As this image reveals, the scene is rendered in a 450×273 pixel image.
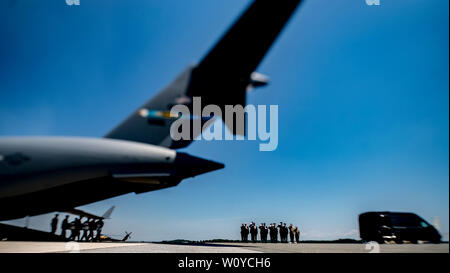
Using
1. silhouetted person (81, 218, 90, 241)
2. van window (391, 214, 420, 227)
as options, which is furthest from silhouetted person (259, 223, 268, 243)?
silhouetted person (81, 218, 90, 241)

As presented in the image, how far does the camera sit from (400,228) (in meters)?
10.3

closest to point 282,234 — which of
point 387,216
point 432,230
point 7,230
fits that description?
point 387,216

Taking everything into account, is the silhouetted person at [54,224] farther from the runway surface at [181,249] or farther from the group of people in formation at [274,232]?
the group of people in formation at [274,232]

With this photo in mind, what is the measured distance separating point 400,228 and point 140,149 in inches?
449

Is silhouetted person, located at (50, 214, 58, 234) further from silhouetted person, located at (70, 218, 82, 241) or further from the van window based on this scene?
the van window

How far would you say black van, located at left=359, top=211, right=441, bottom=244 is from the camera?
10.2 meters

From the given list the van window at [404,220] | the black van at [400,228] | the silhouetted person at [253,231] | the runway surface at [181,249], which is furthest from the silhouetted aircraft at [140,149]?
the silhouetted person at [253,231]

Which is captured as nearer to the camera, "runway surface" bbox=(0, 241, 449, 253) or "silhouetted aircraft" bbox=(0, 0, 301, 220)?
"silhouetted aircraft" bbox=(0, 0, 301, 220)

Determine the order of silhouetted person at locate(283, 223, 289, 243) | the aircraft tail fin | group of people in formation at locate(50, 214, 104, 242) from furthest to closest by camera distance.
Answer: silhouetted person at locate(283, 223, 289, 243) → group of people in formation at locate(50, 214, 104, 242) → the aircraft tail fin

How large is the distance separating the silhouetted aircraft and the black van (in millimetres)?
9609

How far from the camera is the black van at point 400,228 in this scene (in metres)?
10.2

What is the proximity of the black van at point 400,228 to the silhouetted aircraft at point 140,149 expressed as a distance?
9.61 metres
